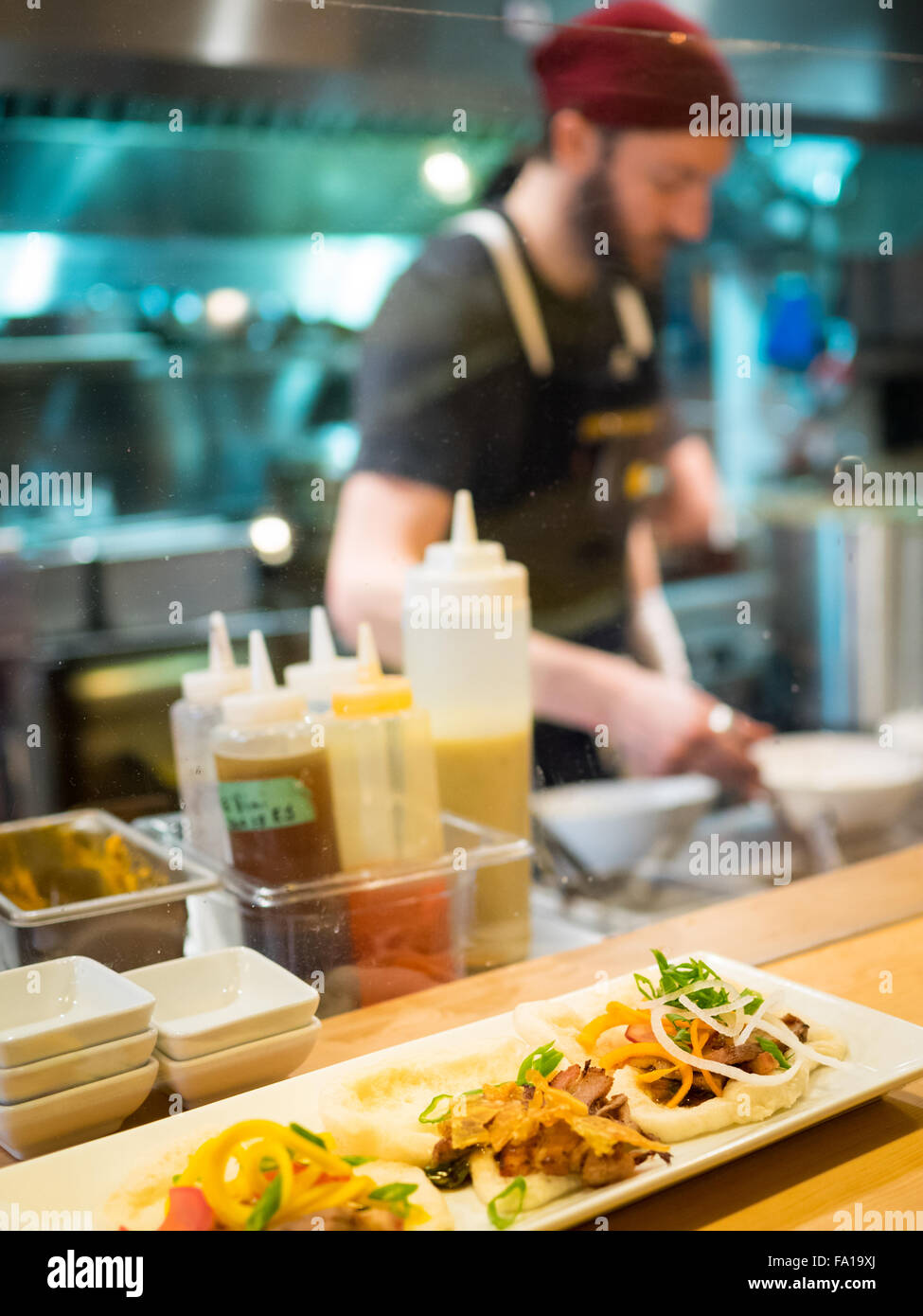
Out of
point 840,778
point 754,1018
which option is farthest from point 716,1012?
point 840,778

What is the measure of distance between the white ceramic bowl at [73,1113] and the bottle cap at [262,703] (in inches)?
10.6

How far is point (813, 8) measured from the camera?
1776 mm

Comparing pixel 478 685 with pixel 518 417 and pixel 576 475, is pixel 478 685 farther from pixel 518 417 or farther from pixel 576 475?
pixel 576 475

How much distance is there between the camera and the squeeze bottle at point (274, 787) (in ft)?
3.18

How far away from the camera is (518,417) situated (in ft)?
4.36

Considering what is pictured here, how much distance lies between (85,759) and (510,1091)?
0.43 meters

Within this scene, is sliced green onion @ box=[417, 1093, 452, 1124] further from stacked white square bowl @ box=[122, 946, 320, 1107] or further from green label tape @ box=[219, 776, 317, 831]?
green label tape @ box=[219, 776, 317, 831]

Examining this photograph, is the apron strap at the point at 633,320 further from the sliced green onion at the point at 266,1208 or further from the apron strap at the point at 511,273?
the sliced green onion at the point at 266,1208

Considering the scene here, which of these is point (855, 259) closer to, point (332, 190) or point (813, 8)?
point (332, 190)

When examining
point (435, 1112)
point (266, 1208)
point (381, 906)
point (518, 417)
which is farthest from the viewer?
point (518, 417)

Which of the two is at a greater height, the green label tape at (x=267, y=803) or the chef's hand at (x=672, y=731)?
the green label tape at (x=267, y=803)

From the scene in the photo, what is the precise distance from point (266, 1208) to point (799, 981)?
552 mm

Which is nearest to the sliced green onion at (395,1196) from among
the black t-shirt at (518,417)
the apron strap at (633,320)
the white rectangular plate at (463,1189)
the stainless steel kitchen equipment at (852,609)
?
the white rectangular plate at (463,1189)

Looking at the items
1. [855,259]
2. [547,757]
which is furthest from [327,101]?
[855,259]
